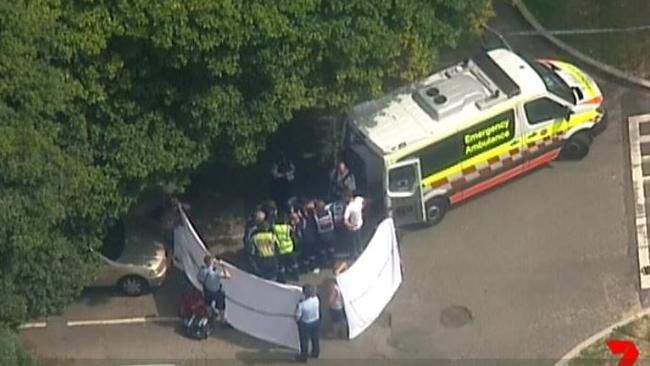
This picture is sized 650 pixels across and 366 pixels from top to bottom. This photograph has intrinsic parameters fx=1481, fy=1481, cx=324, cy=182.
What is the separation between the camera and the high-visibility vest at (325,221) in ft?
80.7

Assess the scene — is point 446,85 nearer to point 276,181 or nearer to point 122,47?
point 276,181

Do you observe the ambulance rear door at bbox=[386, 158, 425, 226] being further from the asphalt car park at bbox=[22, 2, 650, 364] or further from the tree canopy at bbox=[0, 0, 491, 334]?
the tree canopy at bbox=[0, 0, 491, 334]

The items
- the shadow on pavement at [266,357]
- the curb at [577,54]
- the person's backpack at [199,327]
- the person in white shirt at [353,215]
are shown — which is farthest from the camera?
the curb at [577,54]

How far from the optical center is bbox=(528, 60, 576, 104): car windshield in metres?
26.0

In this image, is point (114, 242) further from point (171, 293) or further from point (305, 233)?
point (305, 233)

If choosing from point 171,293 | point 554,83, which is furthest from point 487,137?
point 171,293

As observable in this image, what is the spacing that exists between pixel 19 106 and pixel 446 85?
790cm

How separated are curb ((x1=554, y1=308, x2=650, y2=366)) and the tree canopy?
5203mm

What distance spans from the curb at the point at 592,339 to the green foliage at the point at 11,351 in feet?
27.2

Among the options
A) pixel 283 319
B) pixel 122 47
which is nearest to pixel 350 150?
pixel 283 319

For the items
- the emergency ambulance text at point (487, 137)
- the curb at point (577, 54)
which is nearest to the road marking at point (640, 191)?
the curb at point (577, 54)

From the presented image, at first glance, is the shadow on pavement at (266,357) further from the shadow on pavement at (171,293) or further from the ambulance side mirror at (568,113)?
the ambulance side mirror at (568,113)

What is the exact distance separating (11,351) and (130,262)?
3.27 meters

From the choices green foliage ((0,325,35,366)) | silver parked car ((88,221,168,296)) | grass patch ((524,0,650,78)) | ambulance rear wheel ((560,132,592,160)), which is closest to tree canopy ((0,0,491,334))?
green foliage ((0,325,35,366))
